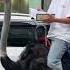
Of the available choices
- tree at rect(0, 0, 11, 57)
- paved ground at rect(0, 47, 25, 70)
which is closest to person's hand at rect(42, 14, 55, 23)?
tree at rect(0, 0, 11, 57)

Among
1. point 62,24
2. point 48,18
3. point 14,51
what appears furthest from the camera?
point 14,51

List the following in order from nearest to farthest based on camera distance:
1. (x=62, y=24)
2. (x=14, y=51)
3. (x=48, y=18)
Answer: (x=48, y=18) < (x=62, y=24) < (x=14, y=51)

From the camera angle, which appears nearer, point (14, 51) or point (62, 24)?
point (62, 24)

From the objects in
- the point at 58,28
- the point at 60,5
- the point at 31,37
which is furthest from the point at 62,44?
the point at 31,37

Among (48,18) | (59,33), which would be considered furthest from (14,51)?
(48,18)

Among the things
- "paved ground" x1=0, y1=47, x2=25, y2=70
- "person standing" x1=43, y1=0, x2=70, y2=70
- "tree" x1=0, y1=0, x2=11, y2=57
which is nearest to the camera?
"tree" x1=0, y1=0, x2=11, y2=57

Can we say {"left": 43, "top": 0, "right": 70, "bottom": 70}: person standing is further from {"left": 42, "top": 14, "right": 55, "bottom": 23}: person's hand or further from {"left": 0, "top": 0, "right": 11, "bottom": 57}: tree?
{"left": 0, "top": 0, "right": 11, "bottom": 57}: tree

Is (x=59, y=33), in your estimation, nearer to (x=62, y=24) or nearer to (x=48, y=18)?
(x=62, y=24)

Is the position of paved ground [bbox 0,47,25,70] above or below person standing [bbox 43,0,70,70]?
below

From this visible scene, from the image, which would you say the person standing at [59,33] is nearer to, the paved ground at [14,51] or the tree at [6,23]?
the tree at [6,23]

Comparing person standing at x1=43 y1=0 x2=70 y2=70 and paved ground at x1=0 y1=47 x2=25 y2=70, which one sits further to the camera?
paved ground at x1=0 y1=47 x2=25 y2=70

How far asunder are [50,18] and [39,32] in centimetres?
110

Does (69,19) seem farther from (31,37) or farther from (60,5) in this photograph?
(31,37)

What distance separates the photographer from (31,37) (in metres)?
6.00
